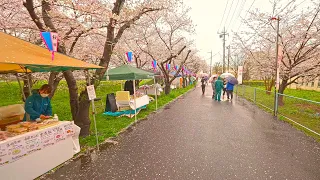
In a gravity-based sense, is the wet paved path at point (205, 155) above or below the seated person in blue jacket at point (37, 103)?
below

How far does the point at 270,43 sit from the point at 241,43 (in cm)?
219

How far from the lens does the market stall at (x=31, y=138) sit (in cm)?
318

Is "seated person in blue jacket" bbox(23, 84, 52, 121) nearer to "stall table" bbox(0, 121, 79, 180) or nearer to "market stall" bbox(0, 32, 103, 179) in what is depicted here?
"market stall" bbox(0, 32, 103, 179)

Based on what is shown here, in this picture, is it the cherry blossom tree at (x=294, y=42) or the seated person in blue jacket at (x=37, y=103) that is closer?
the seated person in blue jacket at (x=37, y=103)

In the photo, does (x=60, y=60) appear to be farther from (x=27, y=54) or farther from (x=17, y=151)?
(x=17, y=151)

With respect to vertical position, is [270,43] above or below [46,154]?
above

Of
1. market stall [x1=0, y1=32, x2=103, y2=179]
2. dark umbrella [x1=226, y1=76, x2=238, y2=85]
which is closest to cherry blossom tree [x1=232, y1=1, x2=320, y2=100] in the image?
dark umbrella [x1=226, y1=76, x2=238, y2=85]

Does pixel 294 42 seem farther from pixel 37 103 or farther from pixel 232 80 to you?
pixel 37 103

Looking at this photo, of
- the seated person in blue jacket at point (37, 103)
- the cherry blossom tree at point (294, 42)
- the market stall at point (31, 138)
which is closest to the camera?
the market stall at point (31, 138)

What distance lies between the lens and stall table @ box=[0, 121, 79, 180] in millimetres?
3195

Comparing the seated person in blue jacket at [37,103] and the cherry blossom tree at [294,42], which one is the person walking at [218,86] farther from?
the seated person in blue jacket at [37,103]

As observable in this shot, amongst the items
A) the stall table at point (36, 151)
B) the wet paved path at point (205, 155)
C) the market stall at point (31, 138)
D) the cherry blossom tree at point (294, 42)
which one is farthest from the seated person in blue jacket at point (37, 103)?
the cherry blossom tree at point (294, 42)

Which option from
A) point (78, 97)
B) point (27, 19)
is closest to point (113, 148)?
point (78, 97)

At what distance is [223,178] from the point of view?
3654 millimetres
